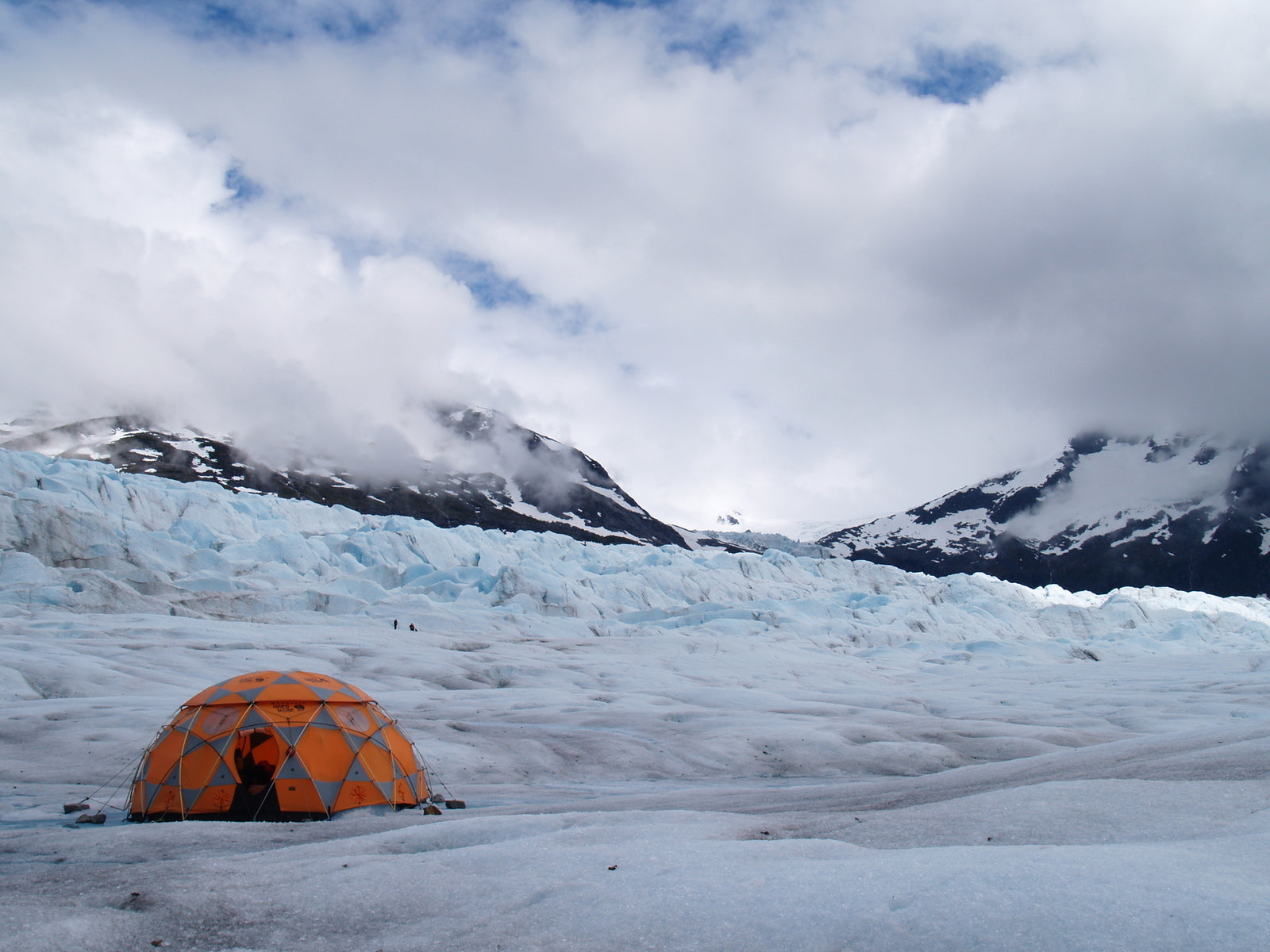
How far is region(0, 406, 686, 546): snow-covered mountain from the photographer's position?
14503 cm

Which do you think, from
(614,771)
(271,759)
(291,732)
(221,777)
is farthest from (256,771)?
(614,771)

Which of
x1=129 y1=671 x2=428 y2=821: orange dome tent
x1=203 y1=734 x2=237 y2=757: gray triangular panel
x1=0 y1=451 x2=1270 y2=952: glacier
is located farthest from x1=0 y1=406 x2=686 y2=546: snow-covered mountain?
x1=203 y1=734 x2=237 y2=757: gray triangular panel

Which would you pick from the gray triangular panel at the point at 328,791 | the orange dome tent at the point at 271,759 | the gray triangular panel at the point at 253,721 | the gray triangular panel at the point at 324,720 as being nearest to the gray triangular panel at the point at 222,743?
the orange dome tent at the point at 271,759

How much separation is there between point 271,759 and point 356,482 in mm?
164146

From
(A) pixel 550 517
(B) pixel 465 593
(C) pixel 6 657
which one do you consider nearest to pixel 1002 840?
(C) pixel 6 657

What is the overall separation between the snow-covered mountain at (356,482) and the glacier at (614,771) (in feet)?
346

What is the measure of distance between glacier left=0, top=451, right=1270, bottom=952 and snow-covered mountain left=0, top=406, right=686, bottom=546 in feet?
346

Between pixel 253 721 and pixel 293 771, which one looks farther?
pixel 253 721

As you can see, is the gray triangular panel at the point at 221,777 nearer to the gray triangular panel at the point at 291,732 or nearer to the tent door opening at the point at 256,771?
the tent door opening at the point at 256,771

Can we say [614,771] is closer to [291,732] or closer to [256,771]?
[291,732]

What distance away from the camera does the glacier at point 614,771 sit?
15.9 feet

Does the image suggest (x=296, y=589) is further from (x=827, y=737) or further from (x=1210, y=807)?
(x=1210, y=807)

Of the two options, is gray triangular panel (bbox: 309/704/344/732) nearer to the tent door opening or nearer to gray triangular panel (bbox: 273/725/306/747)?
gray triangular panel (bbox: 273/725/306/747)

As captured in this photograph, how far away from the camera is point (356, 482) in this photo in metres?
166
